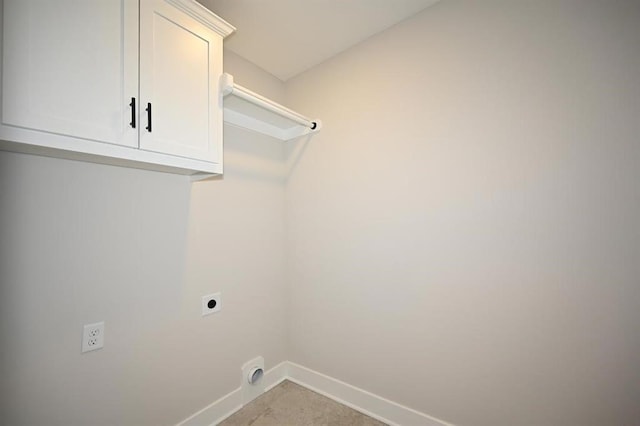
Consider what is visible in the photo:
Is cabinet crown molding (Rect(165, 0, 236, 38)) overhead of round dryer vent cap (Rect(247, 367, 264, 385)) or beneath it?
overhead

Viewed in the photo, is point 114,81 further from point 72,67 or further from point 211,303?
point 211,303

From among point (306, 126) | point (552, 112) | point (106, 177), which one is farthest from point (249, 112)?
point (552, 112)

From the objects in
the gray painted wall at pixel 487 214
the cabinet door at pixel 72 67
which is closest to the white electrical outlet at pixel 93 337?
the cabinet door at pixel 72 67

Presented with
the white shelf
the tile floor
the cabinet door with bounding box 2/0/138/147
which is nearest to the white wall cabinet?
the cabinet door with bounding box 2/0/138/147

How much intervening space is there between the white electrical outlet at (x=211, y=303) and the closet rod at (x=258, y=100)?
4.26ft

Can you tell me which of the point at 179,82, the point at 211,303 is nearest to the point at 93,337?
the point at 211,303

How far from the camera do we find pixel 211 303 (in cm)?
183

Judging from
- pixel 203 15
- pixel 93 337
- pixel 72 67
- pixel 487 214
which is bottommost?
pixel 93 337

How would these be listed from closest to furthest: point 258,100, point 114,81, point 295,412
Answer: point 114,81 < point 258,100 < point 295,412

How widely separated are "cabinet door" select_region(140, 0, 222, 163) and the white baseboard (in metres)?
1.62

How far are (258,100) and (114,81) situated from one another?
0.79m

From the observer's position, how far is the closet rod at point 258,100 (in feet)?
5.00

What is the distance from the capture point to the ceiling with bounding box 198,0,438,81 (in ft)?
5.36

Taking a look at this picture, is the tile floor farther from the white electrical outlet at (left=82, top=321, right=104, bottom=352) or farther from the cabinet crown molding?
the cabinet crown molding
